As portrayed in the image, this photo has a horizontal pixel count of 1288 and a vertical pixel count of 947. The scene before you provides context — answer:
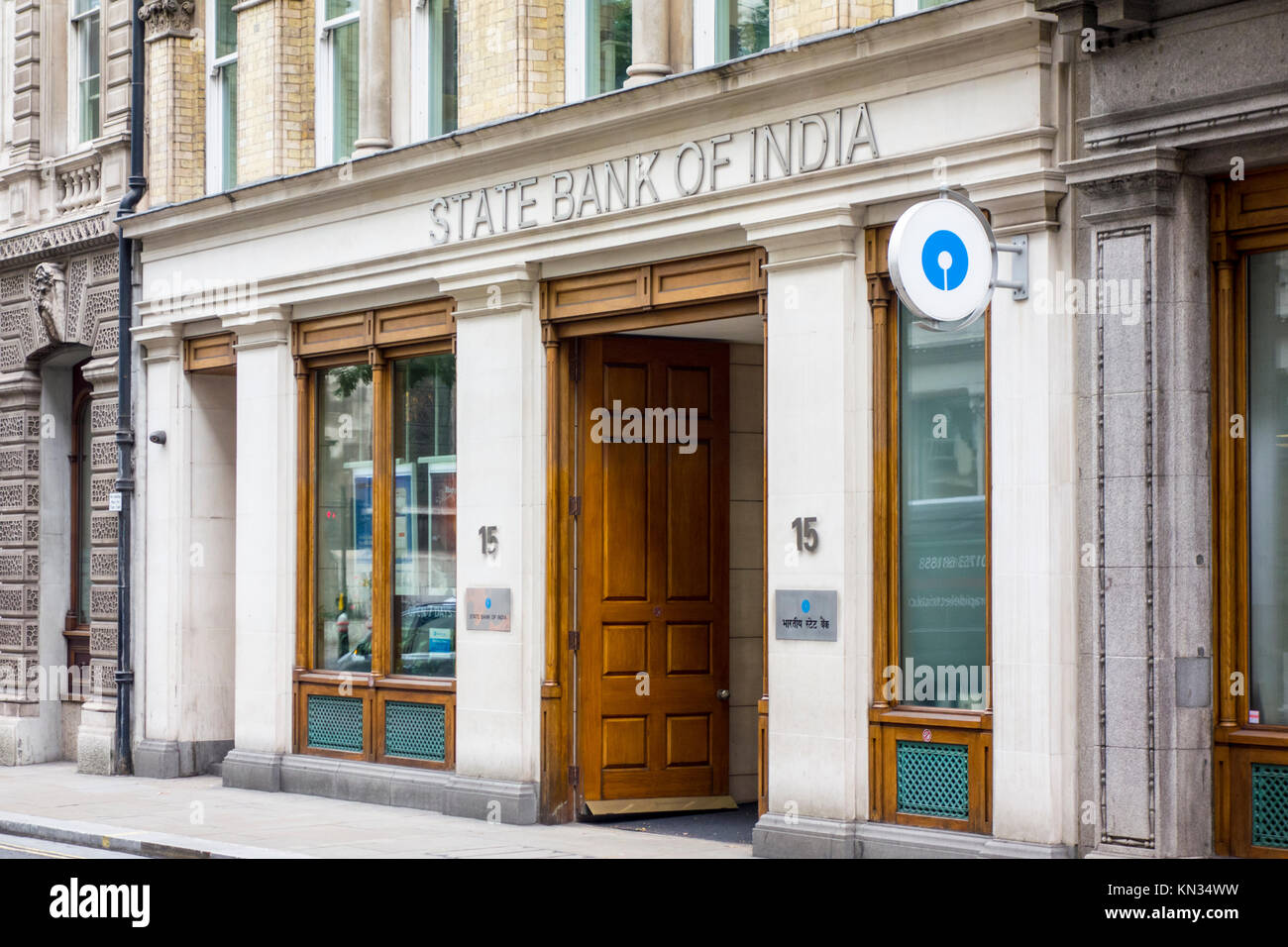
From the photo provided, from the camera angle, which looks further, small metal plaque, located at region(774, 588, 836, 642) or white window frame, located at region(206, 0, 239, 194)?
white window frame, located at region(206, 0, 239, 194)

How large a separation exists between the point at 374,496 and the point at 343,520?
74 centimetres

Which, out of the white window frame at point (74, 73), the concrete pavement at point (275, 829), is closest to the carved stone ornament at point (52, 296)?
the white window frame at point (74, 73)

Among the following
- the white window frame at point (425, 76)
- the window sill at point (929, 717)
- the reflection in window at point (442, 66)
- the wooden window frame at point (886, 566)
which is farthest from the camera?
the white window frame at point (425, 76)

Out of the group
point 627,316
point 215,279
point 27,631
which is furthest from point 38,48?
point 627,316

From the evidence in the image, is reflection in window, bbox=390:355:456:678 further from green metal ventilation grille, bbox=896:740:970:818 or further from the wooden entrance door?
green metal ventilation grille, bbox=896:740:970:818

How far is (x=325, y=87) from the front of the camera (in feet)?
61.9

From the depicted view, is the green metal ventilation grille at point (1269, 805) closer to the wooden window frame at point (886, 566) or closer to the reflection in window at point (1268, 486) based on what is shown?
the reflection in window at point (1268, 486)

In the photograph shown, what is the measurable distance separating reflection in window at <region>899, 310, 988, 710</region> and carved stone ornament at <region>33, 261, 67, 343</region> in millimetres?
12302

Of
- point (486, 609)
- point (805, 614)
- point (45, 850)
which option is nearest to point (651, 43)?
point (805, 614)

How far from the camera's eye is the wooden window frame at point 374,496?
56.1 feet

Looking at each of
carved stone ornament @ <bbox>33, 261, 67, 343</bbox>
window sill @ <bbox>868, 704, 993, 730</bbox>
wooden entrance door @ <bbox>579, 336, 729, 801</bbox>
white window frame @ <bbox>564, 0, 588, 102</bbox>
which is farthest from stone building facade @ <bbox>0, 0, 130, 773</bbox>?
window sill @ <bbox>868, 704, 993, 730</bbox>

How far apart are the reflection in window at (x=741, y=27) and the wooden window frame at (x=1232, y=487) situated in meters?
4.47

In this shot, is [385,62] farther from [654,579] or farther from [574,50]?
[654,579]

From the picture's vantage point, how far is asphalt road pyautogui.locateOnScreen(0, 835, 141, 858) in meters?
14.4
